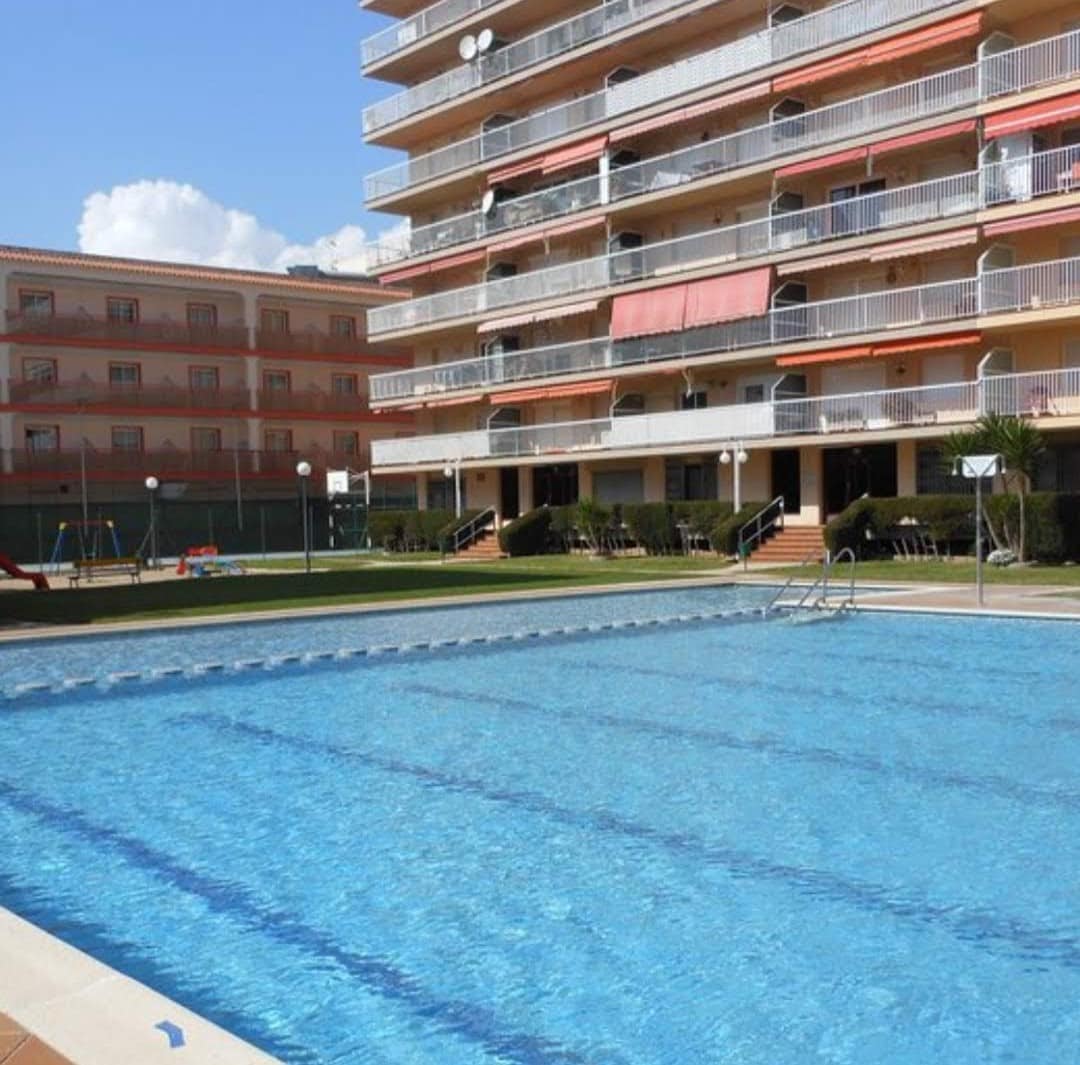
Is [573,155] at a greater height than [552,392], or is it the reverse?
[573,155]

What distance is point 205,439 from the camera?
2263 inches

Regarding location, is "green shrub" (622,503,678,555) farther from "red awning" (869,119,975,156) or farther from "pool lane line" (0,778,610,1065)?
"pool lane line" (0,778,610,1065)

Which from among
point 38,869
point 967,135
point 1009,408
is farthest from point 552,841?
point 967,135

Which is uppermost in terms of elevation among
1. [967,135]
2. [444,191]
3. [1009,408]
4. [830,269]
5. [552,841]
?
[444,191]

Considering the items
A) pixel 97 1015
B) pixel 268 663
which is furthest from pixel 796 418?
pixel 97 1015

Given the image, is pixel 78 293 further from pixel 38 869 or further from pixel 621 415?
pixel 38 869

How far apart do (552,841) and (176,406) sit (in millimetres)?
51417

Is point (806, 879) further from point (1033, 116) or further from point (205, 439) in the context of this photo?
point (205, 439)

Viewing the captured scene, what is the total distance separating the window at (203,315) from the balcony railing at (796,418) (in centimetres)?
1785

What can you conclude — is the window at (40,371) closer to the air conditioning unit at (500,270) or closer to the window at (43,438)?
the window at (43,438)

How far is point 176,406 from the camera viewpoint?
184 feet

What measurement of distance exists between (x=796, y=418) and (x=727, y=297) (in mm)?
4463

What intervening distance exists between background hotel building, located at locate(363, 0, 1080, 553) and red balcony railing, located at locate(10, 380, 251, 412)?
410 inches

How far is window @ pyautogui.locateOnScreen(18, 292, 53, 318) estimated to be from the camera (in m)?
52.9
